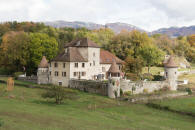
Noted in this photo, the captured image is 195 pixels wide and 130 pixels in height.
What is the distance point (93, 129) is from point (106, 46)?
201ft

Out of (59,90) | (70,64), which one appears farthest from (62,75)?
(59,90)

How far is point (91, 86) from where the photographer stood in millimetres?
47438

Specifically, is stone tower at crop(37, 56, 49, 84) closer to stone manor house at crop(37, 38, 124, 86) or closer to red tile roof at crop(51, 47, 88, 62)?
stone manor house at crop(37, 38, 124, 86)

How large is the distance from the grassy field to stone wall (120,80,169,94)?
7.39m

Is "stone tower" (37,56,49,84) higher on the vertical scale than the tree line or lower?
lower

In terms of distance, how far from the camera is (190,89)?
51.8m

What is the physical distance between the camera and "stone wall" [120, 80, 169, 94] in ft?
151

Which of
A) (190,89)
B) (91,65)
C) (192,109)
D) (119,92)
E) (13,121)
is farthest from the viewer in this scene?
(91,65)

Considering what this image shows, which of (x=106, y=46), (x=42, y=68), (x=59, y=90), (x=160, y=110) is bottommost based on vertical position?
(x=160, y=110)

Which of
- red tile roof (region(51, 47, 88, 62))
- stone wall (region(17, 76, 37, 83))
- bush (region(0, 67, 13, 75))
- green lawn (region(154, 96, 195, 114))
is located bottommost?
green lawn (region(154, 96, 195, 114))

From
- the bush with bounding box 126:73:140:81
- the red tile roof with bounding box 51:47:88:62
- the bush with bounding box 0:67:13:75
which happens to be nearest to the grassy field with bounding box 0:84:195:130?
the bush with bounding box 126:73:140:81

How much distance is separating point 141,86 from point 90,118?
23395 millimetres

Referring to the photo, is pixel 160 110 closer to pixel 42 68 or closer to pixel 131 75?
pixel 131 75

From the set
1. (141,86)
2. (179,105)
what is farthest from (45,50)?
(179,105)
